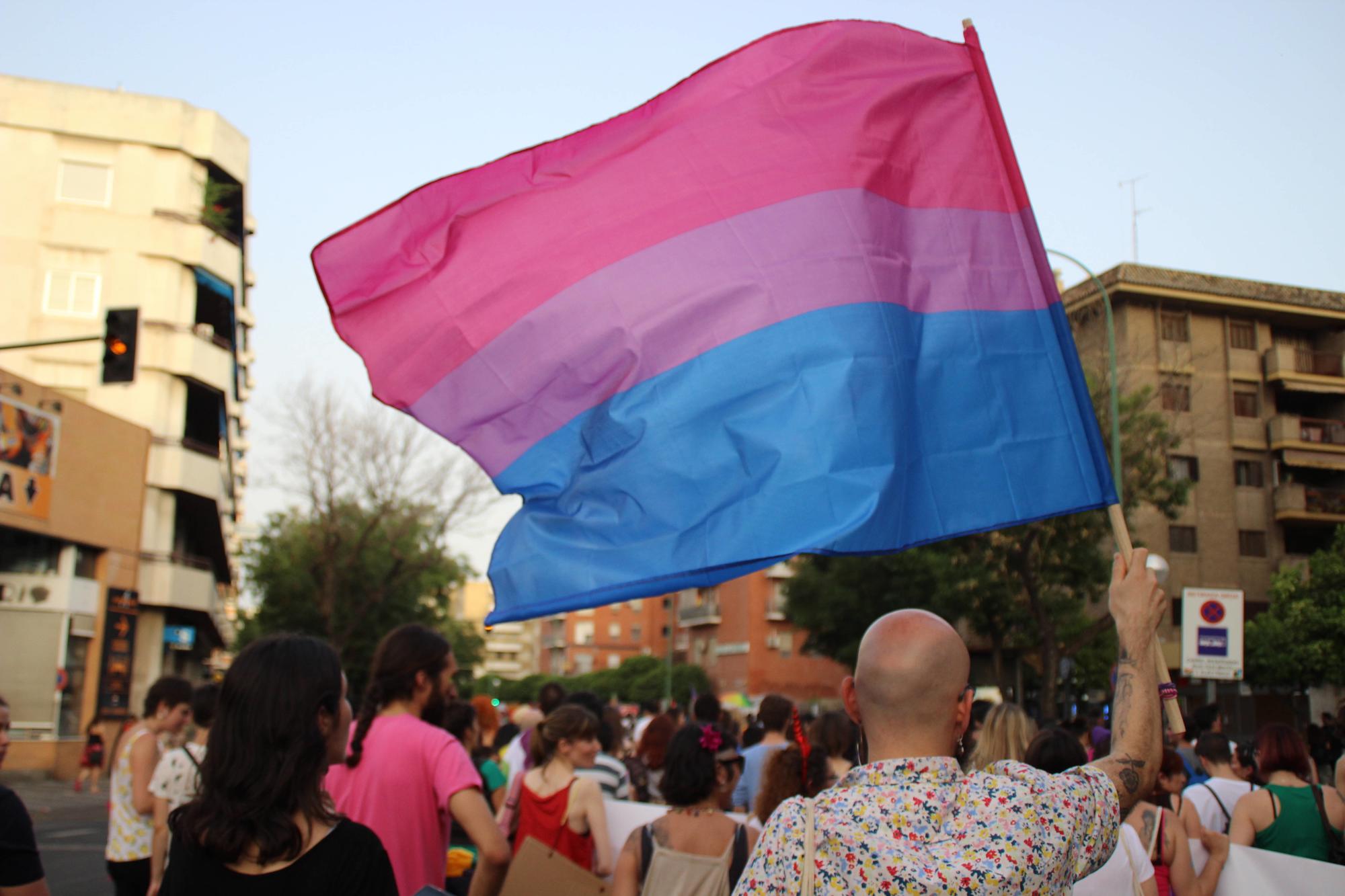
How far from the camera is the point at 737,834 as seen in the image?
5.27m

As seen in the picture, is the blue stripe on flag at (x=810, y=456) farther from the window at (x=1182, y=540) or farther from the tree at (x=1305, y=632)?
the window at (x=1182, y=540)

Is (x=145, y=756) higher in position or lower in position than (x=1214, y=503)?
lower

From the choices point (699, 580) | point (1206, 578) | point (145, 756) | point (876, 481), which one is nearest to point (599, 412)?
point (699, 580)

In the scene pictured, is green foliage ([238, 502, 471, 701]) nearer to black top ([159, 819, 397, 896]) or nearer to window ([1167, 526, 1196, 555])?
window ([1167, 526, 1196, 555])

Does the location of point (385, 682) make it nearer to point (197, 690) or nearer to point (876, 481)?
point (876, 481)

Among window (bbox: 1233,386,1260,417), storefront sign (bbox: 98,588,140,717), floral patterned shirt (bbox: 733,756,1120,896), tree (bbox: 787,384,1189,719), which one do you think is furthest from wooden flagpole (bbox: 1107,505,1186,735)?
window (bbox: 1233,386,1260,417)

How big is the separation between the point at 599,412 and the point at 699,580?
2.66 ft

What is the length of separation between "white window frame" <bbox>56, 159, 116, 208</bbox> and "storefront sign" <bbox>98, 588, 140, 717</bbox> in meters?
11.7

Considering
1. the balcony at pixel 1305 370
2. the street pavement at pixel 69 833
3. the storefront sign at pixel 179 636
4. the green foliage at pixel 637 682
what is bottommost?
the street pavement at pixel 69 833

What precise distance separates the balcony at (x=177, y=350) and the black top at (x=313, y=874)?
3678cm

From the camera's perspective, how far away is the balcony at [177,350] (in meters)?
37.1

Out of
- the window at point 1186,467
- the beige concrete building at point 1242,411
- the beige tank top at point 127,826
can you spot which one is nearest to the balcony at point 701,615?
the beige concrete building at point 1242,411

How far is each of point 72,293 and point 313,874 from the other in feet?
125

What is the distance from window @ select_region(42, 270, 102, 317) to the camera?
120ft
